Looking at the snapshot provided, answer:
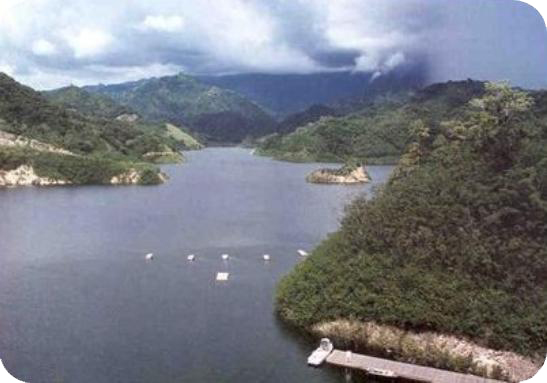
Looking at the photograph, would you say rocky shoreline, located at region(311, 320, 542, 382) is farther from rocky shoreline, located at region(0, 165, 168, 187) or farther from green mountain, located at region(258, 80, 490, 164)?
rocky shoreline, located at region(0, 165, 168, 187)

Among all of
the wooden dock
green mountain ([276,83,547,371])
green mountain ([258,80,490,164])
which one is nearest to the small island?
green mountain ([258,80,490,164])

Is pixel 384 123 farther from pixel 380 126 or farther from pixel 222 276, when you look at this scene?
pixel 222 276

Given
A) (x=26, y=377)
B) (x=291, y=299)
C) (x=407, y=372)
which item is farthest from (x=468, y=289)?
(x=26, y=377)

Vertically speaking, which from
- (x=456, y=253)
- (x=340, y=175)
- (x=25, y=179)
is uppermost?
(x=340, y=175)

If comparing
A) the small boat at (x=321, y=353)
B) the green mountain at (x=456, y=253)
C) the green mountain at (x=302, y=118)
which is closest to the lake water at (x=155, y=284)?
the small boat at (x=321, y=353)

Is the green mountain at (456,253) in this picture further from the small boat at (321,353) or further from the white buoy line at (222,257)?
the white buoy line at (222,257)

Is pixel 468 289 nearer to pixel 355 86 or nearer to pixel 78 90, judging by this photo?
pixel 355 86

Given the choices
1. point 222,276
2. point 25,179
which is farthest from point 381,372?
point 25,179
